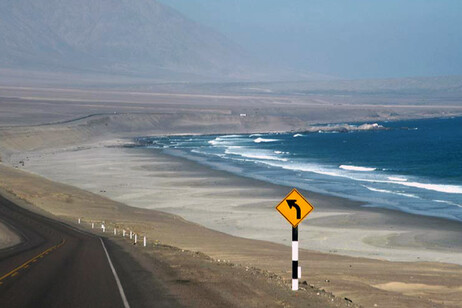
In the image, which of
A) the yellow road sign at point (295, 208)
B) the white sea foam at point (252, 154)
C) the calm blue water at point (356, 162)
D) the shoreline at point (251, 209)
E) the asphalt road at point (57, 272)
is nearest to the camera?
the asphalt road at point (57, 272)

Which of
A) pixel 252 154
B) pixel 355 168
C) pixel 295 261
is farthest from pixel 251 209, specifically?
pixel 252 154

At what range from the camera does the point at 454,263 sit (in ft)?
103

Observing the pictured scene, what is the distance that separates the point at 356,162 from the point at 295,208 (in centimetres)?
6500

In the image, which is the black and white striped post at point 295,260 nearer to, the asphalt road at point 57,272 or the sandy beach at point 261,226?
the sandy beach at point 261,226

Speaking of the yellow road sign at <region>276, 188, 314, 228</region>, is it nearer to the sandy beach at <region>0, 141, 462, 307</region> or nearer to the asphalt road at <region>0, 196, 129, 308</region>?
the sandy beach at <region>0, 141, 462, 307</region>

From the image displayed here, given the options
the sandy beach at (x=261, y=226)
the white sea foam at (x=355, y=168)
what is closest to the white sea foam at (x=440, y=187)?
the sandy beach at (x=261, y=226)

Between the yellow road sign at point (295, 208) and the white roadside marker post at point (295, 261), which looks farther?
the white roadside marker post at point (295, 261)

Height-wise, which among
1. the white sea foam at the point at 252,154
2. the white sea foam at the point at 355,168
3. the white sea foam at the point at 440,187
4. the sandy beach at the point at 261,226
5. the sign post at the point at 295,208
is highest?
the white sea foam at the point at 252,154

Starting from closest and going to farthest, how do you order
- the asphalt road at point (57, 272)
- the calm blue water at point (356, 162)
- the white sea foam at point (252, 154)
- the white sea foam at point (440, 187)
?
1. the asphalt road at point (57, 272)
2. the calm blue water at point (356, 162)
3. the white sea foam at point (440, 187)
4. the white sea foam at point (252, 154)

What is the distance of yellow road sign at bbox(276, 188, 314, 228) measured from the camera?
1839 centimetres

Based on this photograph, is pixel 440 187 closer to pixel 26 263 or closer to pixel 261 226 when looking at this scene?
pixel 261 226

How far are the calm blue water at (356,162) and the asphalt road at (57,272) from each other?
20730 millimetres

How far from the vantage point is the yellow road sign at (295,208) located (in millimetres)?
18391

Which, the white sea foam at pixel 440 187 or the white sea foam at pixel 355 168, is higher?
the white sea foam at pixel 355 168
